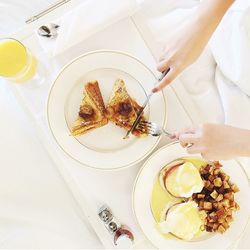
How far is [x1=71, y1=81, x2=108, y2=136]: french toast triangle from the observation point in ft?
3.71

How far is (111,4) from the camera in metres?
1.15

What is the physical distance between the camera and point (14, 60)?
1100 mm

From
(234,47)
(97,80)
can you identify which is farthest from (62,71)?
(234,47)

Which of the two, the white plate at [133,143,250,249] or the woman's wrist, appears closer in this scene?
the woman's wrist

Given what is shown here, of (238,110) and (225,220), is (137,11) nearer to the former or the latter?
(238,110)

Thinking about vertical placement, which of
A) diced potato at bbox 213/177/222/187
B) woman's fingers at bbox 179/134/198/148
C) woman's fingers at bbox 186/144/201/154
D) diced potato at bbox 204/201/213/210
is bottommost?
diced potato at bbox 204/201/213/210

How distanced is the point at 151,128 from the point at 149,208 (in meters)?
0.20

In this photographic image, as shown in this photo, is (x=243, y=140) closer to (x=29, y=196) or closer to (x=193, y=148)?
(x=193, y=148)

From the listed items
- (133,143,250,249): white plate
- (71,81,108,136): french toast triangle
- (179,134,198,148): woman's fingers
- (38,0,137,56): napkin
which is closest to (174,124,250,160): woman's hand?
(179,134,198,148): woman's fingers

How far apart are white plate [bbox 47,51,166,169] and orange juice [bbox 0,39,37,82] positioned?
0.27 ft

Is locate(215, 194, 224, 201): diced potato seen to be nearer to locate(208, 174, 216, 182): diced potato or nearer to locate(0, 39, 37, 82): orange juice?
locate(208, 174, 216, 182): diced potato

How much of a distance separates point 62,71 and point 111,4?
21 centimetres

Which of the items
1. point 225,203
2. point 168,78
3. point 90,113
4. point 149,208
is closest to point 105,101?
point 90,113

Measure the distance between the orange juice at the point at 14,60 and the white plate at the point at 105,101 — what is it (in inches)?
3.2
